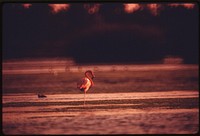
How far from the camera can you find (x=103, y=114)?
557 inches

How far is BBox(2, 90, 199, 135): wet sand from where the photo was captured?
12305 millimetres

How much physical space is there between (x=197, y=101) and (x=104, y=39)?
31117mm

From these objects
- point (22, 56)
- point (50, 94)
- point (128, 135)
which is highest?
point (22, 56)

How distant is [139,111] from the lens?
14562 millimetres

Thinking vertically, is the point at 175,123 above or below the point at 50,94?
below

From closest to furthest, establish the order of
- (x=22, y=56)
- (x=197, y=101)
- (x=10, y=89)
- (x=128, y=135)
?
1. (x=128, y=135)
2. (x=197, y=101)
3. (x=10, y=89)
4. (x=22, y=56)

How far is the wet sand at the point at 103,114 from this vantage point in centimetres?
1230

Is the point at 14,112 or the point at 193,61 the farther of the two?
the point at 193,61

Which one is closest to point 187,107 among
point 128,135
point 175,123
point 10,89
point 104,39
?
point 175,123

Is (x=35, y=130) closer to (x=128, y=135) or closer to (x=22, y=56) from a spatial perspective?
(x=128, y=135)

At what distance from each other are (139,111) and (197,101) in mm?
2455

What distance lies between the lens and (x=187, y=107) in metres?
15.2

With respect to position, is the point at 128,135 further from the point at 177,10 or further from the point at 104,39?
the point at 104,39

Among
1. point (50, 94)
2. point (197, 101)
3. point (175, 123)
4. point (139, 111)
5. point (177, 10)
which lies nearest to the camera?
point (175, 123)
